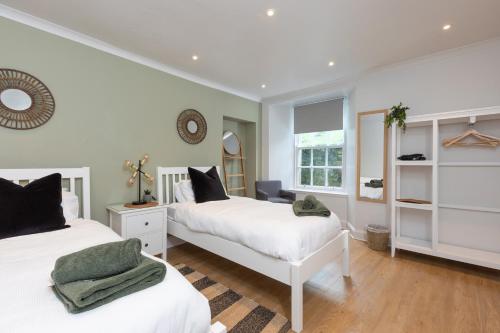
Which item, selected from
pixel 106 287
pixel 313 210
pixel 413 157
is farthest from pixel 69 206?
pixel 413 157

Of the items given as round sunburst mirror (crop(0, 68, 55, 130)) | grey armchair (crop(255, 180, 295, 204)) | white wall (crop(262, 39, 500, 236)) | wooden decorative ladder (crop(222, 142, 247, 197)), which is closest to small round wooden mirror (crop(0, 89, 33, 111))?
round sunburst mirror (crop(0, 68, 55, 130))

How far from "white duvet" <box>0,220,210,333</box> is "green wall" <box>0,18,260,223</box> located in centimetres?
135

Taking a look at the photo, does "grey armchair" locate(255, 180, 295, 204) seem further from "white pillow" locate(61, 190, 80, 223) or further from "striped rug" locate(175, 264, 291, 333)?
"white pillow" locate(61, 190, 80, 223)

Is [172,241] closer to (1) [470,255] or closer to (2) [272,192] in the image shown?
(2) [272,192]

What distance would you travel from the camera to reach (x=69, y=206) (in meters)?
2.04

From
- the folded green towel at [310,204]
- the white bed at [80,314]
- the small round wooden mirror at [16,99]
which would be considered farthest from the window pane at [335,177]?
the small round wooden mirror at [16,99]

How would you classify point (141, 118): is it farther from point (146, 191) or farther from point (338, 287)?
point (338, 287)

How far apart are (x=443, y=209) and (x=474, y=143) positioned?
0.85 meters

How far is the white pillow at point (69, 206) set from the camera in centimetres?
199

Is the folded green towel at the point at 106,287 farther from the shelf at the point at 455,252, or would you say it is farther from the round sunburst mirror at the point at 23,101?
the shelf at the point at 455,252

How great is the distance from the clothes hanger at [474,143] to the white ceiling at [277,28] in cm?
101

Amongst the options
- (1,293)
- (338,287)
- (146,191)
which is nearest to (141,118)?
(146,191)

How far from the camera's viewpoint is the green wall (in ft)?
6.84

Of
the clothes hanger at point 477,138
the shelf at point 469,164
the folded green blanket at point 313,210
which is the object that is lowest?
the folded green blanket at point 313,210
